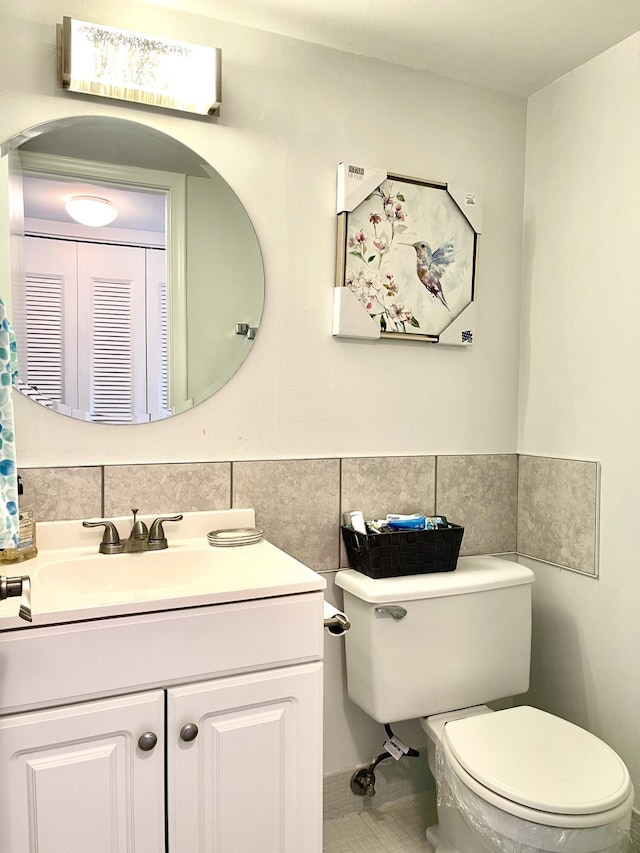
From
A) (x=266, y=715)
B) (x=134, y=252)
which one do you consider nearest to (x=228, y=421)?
(x=134, y=252)

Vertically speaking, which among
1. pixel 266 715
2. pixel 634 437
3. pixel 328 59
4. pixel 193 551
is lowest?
pixel 266 715

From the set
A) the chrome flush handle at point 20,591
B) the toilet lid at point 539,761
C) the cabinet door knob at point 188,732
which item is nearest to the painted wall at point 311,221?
the chrome flush handle at point 20,591

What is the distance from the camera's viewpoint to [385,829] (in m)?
1.88

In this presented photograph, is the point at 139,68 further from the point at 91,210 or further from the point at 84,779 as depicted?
the point at 84,779

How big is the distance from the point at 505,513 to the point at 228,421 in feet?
3.21

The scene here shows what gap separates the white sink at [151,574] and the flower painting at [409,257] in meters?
0.71

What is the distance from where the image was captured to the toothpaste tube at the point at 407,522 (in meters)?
1.84

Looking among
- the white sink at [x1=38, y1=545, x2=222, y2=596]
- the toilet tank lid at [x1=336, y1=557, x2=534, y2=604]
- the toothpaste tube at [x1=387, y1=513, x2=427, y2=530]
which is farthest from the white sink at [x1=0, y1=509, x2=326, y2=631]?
the toothpaste tube at [x1=387, y1=513, x2=427, y2=530]

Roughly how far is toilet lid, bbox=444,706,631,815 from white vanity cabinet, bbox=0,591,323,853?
382 mm

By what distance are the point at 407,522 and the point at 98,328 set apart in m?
0.95

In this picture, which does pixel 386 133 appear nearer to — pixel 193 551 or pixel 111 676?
pixel 193 551

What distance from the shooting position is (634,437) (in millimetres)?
1769

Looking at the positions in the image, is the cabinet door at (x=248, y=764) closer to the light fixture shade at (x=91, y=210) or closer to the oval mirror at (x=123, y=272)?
the oval mirror at (x=123, y=272)

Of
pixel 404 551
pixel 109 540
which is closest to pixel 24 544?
pixel 109 540
